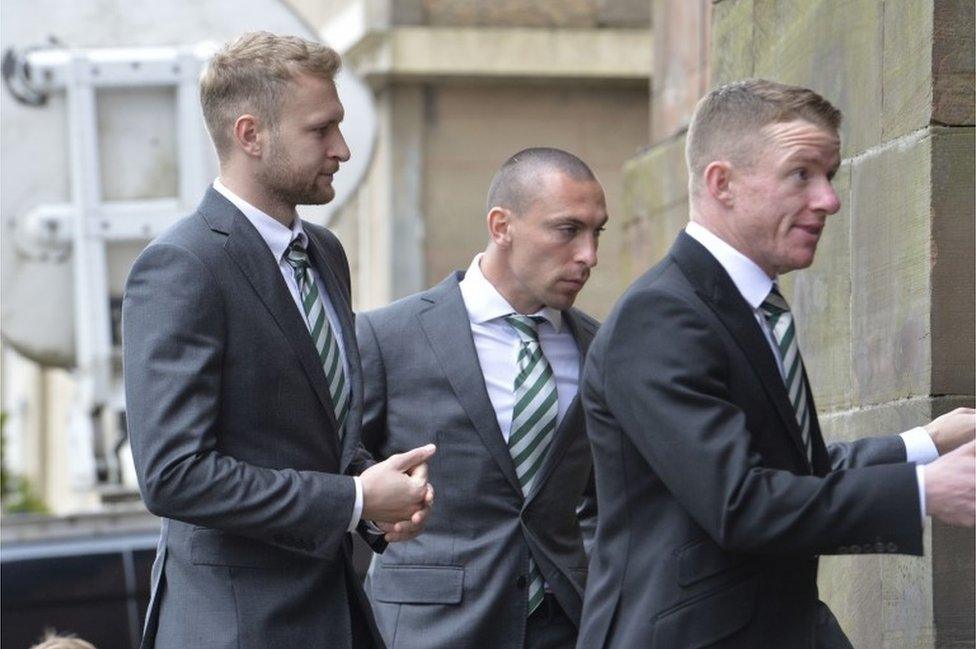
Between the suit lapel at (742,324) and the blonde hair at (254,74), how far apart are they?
3.37 ft

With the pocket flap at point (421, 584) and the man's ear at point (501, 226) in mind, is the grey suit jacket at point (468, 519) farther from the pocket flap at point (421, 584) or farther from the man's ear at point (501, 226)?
the man's ear at point (501, 226)

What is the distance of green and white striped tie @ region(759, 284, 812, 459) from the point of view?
172 inches

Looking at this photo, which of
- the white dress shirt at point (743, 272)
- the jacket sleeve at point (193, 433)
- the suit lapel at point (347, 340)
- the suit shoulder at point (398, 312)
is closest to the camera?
the white dress shirt at point (743, 272)

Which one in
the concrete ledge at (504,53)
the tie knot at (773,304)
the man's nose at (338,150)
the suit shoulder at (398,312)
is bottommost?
the suit shoulder at (398,312)

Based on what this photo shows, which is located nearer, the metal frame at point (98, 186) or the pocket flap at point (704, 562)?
the pocket flap at point (704, 562)

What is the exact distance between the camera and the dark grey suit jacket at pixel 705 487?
4.05 m

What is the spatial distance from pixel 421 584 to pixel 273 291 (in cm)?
138

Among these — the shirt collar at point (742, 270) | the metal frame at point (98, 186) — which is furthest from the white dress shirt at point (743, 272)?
the metal frame at point (98, 186)

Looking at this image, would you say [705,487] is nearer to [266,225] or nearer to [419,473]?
[419,473]

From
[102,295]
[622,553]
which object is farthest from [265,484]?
[102,295]

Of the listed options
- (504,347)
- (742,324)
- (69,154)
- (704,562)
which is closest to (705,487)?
(704,562)

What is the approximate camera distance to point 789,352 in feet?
14.4

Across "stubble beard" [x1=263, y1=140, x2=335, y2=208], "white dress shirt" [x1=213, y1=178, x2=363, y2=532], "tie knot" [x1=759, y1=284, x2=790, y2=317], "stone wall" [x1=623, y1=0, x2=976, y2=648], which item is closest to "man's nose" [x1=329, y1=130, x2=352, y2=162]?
"stubble beard" [x1=263, y1=140, x2=335, y2=208]

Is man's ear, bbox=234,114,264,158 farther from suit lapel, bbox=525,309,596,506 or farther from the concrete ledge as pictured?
the concrete ledge
